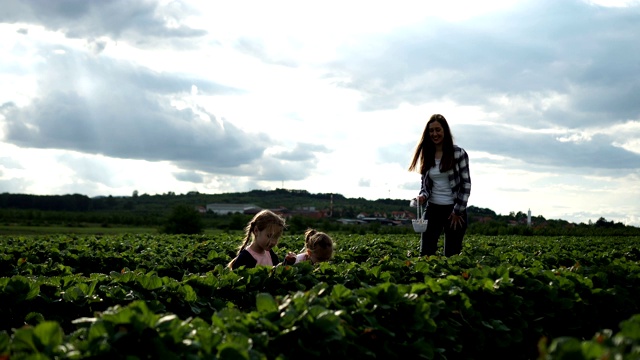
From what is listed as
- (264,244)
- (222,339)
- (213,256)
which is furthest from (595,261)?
(222,339)

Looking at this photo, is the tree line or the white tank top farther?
the tree line

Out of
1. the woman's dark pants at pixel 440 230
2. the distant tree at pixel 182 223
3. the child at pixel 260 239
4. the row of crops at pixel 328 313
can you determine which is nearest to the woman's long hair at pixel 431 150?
the woman's dark pants at pixel 440 230

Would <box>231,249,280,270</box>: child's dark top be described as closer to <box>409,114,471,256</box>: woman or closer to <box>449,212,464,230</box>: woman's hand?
<box>409,114,471,256</box>: woman

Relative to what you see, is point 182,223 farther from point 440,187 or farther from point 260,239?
point 260,239

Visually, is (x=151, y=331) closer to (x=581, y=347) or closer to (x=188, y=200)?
(x=581, y=347)

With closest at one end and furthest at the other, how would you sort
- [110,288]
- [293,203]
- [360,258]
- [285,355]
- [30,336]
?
1. [30,336]
2. [285,355]
3. [110,288]
4. [360,258]
5. [293,203]

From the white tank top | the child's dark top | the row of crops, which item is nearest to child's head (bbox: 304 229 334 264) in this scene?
the child's dark top

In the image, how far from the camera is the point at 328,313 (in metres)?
3.68

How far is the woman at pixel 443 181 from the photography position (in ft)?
30.8

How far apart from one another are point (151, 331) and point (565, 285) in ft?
14.6

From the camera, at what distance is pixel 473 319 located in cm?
530

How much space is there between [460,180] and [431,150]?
60 cm

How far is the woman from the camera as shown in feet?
30.8

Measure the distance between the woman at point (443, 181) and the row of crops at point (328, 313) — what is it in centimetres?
127
